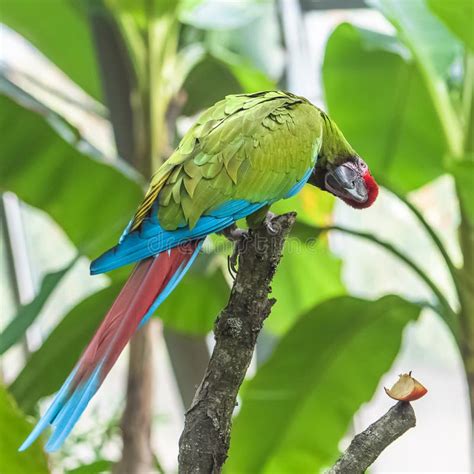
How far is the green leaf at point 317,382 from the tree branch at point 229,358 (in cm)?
55

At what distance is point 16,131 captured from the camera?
104cm

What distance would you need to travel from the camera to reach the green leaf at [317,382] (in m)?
1.11

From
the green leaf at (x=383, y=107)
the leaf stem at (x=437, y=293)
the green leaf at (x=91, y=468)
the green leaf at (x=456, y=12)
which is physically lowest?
the leaf stem at (x=437, y=293)

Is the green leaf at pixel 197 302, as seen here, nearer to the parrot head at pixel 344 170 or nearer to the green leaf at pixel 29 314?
the green leaf at pixel 29 314

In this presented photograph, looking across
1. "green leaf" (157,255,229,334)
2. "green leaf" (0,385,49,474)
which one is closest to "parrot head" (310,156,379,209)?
"green leaf" (0,385,49,474)

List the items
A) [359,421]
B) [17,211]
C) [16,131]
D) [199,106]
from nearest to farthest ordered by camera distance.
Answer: [16,131] < [199,106] < [359,421] < [17,211]

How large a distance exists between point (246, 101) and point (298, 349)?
54cm

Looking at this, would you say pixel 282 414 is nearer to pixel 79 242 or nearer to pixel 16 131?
pixel 79 242

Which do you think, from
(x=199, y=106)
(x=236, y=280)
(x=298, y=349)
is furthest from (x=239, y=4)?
(x=236, y=280)

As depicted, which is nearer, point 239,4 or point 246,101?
point 246,101

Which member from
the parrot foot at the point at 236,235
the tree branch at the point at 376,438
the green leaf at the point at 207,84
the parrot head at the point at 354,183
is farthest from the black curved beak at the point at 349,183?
the green leaf at the point at 207,84

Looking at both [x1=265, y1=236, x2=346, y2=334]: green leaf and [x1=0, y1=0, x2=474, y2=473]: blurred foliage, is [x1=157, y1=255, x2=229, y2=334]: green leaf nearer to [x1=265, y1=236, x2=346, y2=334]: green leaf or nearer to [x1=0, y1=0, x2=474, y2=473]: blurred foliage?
[x1=0, y1=0, x2=474, y2=473]: blurred foliage

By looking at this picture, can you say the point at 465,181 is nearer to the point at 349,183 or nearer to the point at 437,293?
the point at 437,293

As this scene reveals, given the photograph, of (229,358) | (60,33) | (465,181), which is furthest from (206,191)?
(60,33)
